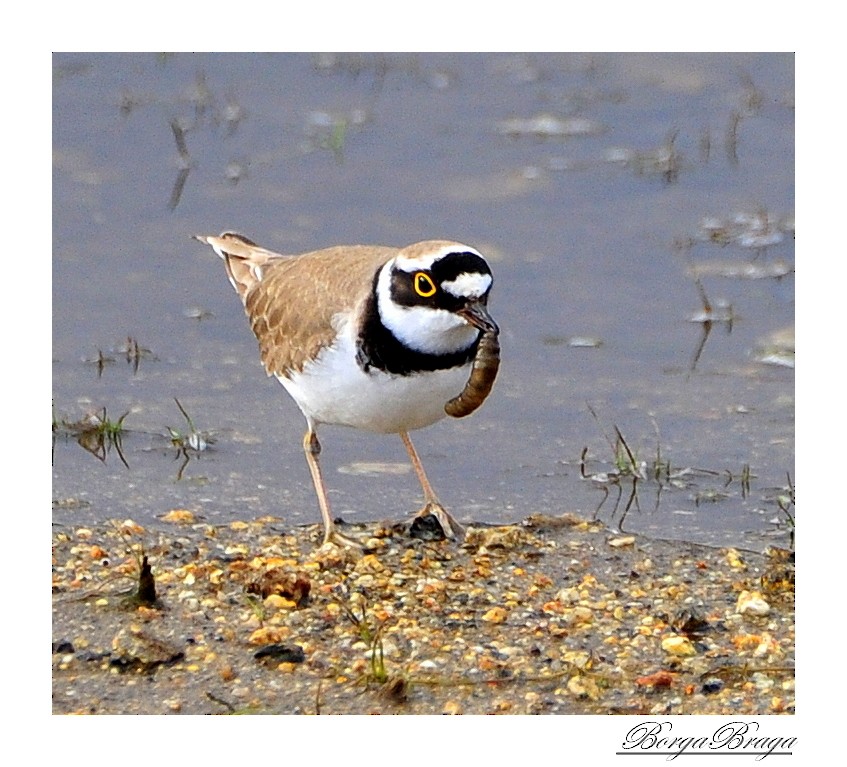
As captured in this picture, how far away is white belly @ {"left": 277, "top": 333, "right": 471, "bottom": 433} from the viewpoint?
646 cm

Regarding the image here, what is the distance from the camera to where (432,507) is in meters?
A: 7.03

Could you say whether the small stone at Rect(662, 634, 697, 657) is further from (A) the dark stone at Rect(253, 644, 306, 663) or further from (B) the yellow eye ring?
(B) the yellow eye ring

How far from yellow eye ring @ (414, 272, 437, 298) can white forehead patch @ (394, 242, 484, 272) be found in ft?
0.11

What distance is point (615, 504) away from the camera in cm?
728

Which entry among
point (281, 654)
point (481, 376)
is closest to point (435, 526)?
point (481, 376)

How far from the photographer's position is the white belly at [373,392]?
21.2 ft

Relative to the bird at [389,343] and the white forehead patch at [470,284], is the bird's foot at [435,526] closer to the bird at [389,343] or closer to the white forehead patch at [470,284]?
the bird at [389,343]

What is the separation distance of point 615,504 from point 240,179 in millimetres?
4521

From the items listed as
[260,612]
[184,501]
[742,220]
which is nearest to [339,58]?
[742,220]

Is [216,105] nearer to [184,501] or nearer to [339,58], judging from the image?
[339,58]

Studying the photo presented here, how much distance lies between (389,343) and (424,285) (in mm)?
306

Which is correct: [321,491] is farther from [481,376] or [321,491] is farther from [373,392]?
[481,376]

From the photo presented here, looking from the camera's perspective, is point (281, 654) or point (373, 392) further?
point (373, 392)

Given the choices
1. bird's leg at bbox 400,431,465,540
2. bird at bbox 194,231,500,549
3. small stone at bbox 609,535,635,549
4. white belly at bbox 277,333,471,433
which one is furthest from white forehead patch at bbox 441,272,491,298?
small stone at bbox 609,535,635,549
